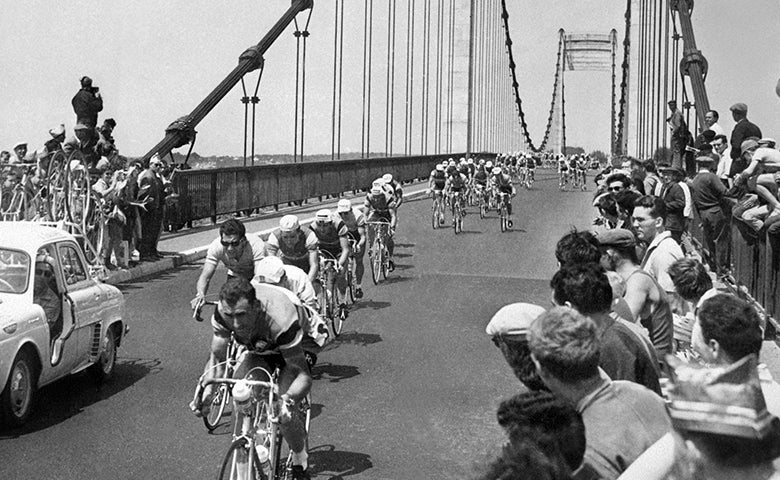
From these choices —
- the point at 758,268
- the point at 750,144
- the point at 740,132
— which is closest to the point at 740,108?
the point at 740,132

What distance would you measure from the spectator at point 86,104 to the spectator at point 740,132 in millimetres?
13175

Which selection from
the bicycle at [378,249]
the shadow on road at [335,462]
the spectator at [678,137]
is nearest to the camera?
the shadow on road at [335,462]

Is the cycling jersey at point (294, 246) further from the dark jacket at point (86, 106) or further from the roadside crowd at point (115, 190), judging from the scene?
the dark jacket at point (86, 106)

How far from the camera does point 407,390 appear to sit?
10.1m

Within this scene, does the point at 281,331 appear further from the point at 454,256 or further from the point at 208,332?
the point at 454,256

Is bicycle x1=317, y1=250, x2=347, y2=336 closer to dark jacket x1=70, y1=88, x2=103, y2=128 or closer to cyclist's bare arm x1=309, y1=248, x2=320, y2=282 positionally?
cyclist's bare arm x1=309, y1=248, x2=320, y2=282

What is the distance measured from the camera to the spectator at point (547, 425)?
9.30 feet

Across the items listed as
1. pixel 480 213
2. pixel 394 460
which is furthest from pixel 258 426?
pixel 480 213

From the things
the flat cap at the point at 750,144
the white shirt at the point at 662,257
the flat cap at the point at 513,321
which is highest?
the flat cap at the point at 750,144

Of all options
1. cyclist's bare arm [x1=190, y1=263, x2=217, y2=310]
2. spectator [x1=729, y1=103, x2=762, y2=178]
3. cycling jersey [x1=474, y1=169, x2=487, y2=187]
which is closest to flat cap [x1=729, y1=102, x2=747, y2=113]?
spectator [x1=729, y1=103, x2=762, y2=178]

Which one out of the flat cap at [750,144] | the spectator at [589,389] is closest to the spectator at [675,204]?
the flat cap at [750,144]

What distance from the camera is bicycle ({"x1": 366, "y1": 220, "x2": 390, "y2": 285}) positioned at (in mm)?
18041

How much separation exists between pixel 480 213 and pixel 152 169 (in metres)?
14.1

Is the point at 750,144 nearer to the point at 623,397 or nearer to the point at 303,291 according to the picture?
the point at 303,291
